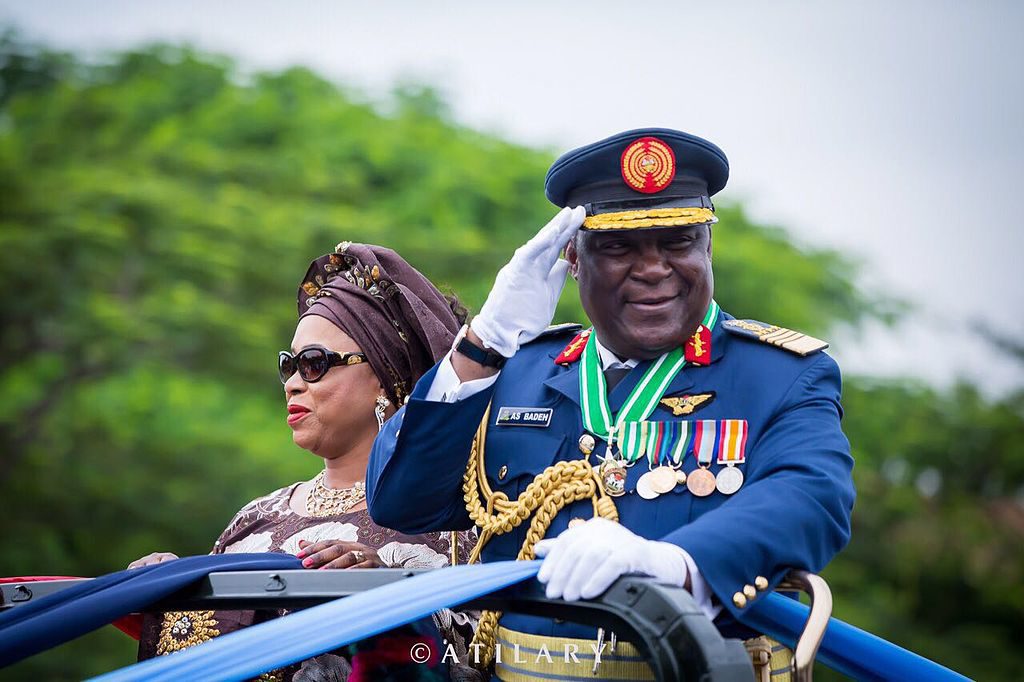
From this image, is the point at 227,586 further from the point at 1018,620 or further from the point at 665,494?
the point at 1018,620

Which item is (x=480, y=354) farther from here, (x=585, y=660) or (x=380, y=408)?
(x=380, y=408)

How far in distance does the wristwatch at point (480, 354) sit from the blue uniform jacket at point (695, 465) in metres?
0.09

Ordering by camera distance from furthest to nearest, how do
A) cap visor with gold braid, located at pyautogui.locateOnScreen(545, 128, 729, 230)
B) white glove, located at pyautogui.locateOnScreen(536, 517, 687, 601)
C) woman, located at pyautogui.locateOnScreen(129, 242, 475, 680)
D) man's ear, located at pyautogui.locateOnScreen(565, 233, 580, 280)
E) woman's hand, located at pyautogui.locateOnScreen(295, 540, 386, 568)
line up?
woman, located at pyautogui.locateOnScreen(129, 242, 475, 680) < woman's hand, located at pyautogui.locateOnScreen(295, 540, 386, 568) < man's ear, located at pyautogui.locateOnScreen(565, 233, 580, 280) < cap visor with gold braid, located at pyautogui.locateOnScreen(545, 128, 729, 230) < white glove, located at pyautogui.locateOnScreen(536, 517, 687, 601)

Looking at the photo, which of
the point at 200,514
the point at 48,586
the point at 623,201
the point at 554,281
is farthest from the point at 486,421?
the point at 200,514

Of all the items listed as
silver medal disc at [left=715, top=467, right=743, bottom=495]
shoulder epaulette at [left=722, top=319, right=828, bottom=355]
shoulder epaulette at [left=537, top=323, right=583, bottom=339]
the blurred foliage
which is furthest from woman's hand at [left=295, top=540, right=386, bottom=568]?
the blurred foliage

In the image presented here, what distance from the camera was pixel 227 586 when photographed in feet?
10.1

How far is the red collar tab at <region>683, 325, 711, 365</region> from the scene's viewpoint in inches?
140

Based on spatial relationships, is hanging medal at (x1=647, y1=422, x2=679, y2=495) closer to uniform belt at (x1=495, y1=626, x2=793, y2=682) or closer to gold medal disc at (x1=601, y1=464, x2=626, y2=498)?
gold medal disc at (x1=601, y1=464, x2=626, y2=498)

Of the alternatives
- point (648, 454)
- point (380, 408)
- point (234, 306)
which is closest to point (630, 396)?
point (648, 454)

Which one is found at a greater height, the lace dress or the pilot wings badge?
the pilot wings badge

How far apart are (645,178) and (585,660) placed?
1181 mm

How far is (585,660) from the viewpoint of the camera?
3287mm

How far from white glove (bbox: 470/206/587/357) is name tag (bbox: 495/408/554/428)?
205mm

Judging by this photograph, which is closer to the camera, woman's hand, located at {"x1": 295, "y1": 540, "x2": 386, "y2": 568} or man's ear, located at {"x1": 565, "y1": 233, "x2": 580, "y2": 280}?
man's ear, located at {"x1": 565, "y1": 233, "x2": 580, "y2": 280}
